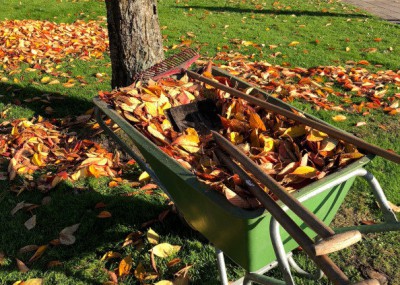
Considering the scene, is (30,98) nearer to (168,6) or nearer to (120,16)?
(120,16)

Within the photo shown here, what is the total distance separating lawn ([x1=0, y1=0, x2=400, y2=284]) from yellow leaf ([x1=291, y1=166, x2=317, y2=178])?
1.08 meters

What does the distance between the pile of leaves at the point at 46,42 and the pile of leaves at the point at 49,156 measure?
7.42ft

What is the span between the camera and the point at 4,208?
2.97m

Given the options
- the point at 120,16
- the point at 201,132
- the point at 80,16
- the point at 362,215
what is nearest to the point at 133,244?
the point at 201,132

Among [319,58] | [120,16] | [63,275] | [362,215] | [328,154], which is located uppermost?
[120,16]

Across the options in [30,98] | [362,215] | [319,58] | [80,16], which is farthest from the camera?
[80,16]

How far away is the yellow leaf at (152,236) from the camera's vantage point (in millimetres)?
2602

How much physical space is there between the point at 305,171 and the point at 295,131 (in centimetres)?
40

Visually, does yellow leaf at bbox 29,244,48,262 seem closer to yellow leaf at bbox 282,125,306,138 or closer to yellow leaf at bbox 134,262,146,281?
yellow leaf at bbox 134,262,146,281

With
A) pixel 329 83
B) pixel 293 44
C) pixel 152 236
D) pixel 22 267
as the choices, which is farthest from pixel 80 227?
pixel 293 44

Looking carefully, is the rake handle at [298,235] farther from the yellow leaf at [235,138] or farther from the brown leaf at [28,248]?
the brown leaf at [28,248]

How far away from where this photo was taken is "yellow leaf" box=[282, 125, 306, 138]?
6.38ft

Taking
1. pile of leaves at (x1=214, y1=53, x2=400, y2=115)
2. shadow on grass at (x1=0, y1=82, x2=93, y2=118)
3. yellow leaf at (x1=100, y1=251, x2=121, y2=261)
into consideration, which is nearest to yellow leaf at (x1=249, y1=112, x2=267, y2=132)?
yellow leaf at (x1=100, y1=251, x2=121, y2=261)

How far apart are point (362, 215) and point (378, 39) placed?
481 centimetres
